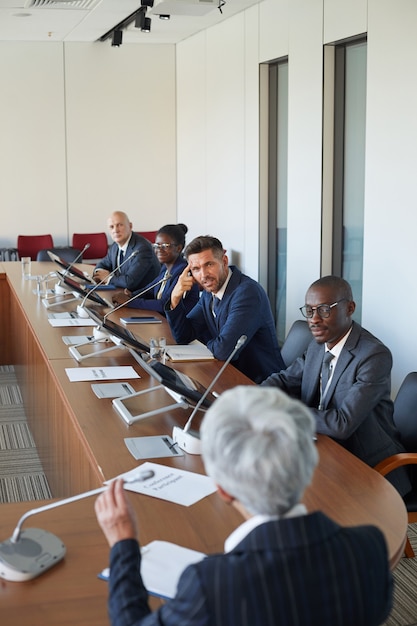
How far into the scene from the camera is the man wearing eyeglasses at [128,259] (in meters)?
6.29

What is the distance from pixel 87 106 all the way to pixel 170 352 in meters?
6.79

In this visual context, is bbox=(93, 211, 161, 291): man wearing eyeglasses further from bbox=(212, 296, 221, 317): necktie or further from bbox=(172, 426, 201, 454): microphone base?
bbox=(172, 426, 201, 454): microphone base

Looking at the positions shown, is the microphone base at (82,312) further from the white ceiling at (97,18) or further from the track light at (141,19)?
the track light at (141,19)

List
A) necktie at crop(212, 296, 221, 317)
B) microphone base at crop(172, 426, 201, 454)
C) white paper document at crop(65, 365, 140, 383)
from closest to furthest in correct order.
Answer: microphone base at crop(172, 426, 201, 454), white paper document at crop(65, 365, 140, 383), necktie at crop(212, 296, 221, 317)

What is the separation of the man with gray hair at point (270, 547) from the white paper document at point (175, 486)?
2.91 ft

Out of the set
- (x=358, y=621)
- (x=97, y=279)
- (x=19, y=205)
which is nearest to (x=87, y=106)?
(x=19, y=205)

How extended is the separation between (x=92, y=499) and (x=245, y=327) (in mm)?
1895

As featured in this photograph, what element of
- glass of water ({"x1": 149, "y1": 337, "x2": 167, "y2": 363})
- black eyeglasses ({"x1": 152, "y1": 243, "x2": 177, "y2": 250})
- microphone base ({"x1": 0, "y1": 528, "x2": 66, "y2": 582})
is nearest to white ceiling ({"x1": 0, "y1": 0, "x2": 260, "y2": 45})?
black eyeglasses ({"x1": 152, "y1": 243, "x2": 177, "y2": 250})

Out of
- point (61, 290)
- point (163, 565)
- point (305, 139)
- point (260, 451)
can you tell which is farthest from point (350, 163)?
point (260, 451)

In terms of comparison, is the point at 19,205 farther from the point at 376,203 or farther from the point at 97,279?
the point at 376,203

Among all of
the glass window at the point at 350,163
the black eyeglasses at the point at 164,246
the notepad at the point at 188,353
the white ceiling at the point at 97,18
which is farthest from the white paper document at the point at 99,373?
the white ceiling at the point at 97,18

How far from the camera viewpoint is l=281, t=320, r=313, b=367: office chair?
4.15m

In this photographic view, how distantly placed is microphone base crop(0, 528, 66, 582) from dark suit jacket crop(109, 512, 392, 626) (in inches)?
21.1

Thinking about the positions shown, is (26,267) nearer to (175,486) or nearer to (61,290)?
(61,290)
